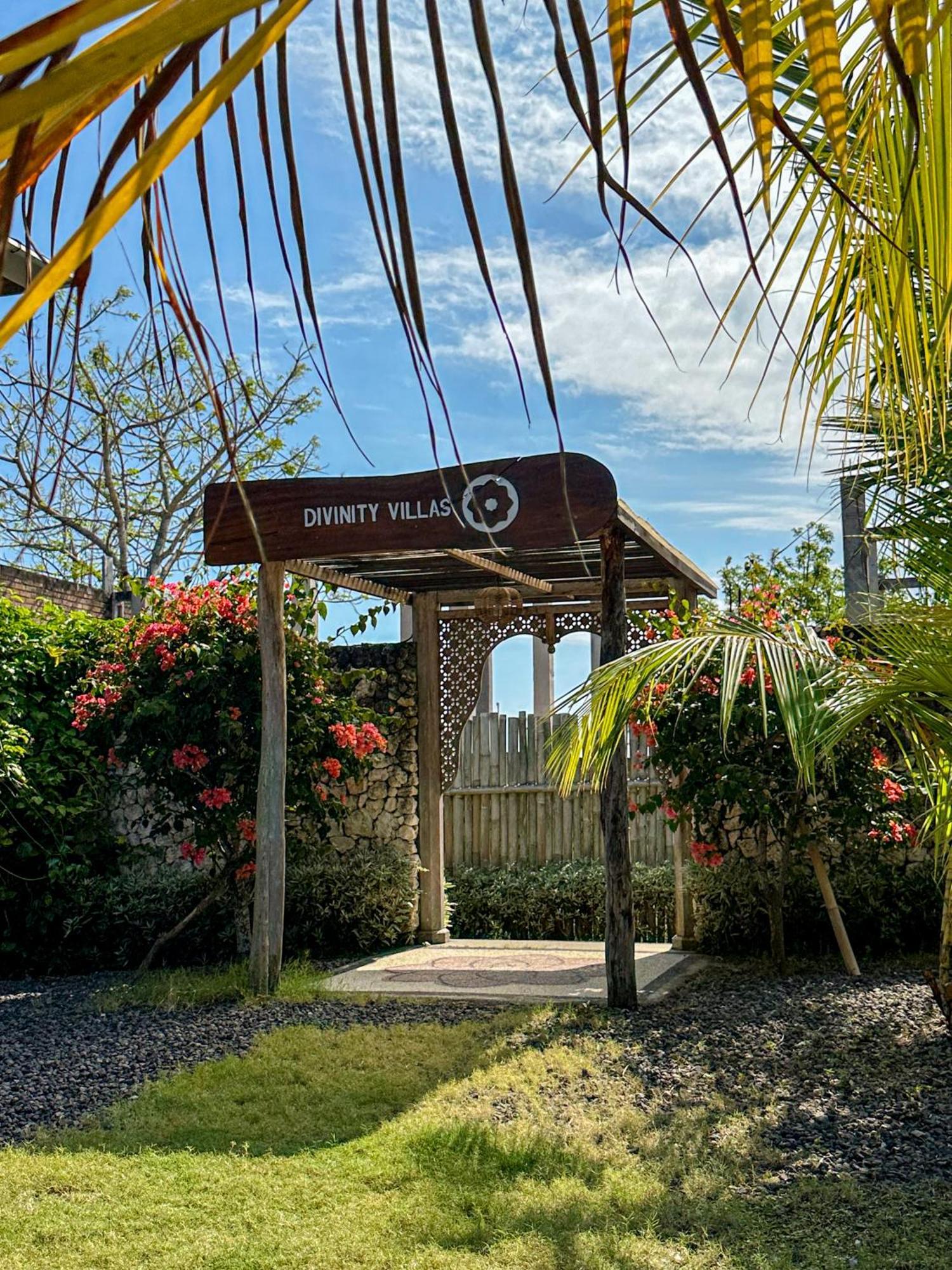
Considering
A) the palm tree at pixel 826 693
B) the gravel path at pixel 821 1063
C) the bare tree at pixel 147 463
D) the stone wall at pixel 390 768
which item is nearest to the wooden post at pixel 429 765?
the stone wall at pixel 390 768

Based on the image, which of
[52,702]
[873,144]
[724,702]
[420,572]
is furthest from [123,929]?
[873,144]

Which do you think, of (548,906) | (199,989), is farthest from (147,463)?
(199,989)

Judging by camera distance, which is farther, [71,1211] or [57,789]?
[57,789]

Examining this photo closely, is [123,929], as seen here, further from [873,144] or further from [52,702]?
[873,144]

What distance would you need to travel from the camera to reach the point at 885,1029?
5.82 m

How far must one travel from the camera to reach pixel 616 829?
22.2ft

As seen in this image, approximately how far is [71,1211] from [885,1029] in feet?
12.3

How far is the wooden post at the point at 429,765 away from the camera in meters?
9.63

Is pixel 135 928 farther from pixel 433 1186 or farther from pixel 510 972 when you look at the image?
pixel 433 1186

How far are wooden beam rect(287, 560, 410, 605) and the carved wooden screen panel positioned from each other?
1.54 feet

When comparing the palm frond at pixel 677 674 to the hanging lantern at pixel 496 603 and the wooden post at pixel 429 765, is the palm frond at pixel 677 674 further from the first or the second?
the wooden post at pixel 429 765

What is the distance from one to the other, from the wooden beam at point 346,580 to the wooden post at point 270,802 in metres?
0.43

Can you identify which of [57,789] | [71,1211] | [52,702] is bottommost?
[71,1211]

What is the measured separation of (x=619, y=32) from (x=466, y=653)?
9127mm
